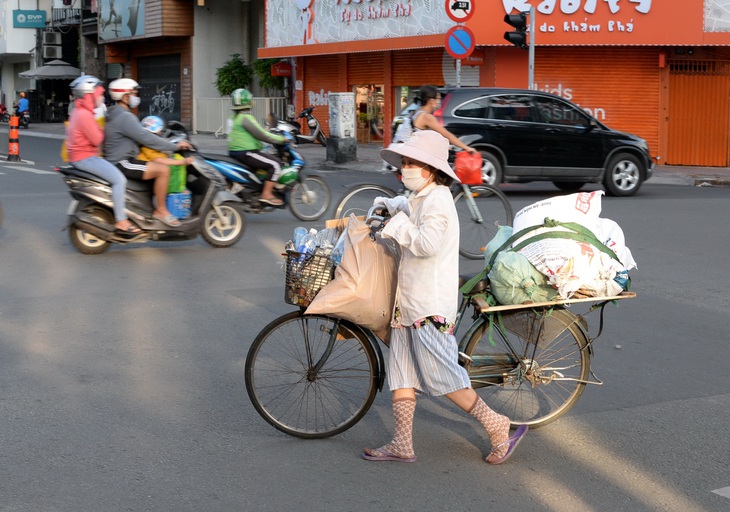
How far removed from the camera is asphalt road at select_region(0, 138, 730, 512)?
4512 millimetres

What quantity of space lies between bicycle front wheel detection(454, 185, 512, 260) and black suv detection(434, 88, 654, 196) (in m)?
5.17

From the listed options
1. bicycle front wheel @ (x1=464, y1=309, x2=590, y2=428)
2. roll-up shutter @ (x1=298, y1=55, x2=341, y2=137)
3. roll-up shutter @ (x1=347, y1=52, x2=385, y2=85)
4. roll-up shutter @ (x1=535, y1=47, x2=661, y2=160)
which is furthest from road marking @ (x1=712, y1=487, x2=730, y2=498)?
roll-up shutter @ (x1=298, y1=55, x2=341, y2=137)

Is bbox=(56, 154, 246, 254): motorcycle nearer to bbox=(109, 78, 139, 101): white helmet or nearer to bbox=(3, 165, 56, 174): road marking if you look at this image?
bbox=(109, 78, 139, 101): white helmet

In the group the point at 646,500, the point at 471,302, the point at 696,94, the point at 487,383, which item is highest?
the point at 696,94

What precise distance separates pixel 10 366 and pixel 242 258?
424 cm

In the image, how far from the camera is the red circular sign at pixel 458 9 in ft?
60.1

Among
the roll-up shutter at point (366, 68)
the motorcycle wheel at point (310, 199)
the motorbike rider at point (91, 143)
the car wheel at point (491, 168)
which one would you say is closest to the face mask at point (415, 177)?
the motorbike rider at point (91, 143)

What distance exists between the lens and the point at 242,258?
10.6 meters

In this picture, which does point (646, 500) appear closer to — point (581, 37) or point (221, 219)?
point (221, 219)

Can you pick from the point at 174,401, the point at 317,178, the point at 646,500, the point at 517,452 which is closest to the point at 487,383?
the point at 517,452

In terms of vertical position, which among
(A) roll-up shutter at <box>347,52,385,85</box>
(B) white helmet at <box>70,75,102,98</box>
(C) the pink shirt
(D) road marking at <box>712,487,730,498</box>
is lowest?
(D) road marking at <box>712,487,730,498</box>

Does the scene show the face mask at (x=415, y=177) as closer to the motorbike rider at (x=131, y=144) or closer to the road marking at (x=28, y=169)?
the motorbike rider at (x=131, y=144)

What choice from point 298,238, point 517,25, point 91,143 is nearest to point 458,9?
point 517,25

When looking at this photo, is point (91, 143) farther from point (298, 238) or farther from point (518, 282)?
point (518, 282)
